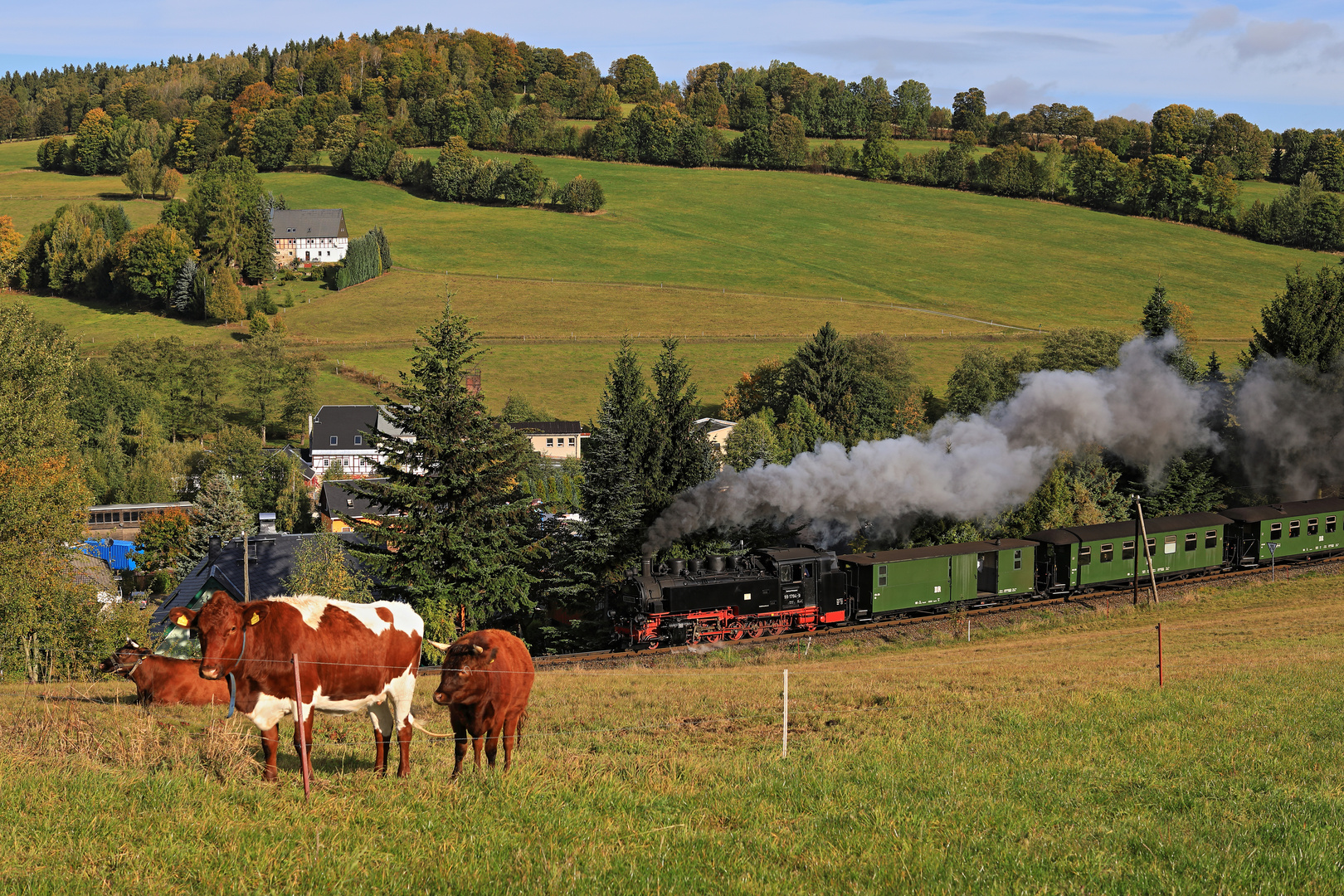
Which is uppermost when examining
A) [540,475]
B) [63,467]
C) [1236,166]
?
[1236,166]

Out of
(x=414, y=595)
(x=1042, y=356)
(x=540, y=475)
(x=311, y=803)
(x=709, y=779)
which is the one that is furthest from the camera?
(x=1042, y=356)

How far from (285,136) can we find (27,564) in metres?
175

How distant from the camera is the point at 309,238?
152 metres

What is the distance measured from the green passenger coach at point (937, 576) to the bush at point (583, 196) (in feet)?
424

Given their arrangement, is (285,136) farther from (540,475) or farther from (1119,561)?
(1119,561)

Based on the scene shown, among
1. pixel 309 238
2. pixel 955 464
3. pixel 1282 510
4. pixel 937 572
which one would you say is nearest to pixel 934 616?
pixel 937 572

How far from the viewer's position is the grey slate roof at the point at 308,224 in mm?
151675

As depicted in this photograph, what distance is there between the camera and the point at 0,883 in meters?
8.20

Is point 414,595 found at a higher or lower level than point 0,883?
lower

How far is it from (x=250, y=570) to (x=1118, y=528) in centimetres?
4227

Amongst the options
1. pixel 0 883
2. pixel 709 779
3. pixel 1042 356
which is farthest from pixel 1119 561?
A: pixel 1042 356

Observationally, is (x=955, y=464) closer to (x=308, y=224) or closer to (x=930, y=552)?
(x=930, y=552)

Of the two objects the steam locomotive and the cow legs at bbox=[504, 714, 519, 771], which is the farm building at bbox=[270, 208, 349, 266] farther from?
the cow legs at bbox=[504, 714, 519, 771]

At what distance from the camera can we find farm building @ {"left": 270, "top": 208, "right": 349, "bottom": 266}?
15012cm
